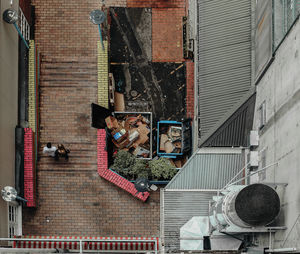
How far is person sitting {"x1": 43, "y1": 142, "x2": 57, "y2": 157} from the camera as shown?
2012 cm

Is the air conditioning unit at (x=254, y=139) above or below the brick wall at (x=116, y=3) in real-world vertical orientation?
below

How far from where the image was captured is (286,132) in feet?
41.7

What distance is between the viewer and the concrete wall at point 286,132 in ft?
38.5

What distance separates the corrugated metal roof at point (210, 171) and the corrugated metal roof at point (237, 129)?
0.38m

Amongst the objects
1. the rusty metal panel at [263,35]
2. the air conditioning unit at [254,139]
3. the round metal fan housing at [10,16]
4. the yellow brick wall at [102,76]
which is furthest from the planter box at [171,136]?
the round metal fan housing at [10,16]

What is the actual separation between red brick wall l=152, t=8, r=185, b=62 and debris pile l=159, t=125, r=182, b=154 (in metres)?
4.41

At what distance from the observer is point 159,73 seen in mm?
23000

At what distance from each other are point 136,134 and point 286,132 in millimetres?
10671

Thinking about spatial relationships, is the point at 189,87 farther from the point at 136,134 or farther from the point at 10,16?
the point at 10,16

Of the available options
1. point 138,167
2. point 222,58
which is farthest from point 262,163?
point 138,167

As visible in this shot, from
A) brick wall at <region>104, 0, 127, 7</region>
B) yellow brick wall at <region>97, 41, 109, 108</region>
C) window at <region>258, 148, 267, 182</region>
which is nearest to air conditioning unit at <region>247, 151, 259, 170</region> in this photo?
window at <region>258, 148, 267, 182</region>

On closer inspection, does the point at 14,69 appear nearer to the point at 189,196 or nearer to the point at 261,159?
the point at 189,196

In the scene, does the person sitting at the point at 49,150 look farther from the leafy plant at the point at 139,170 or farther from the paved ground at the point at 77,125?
the leafy plant at the point at 139,170

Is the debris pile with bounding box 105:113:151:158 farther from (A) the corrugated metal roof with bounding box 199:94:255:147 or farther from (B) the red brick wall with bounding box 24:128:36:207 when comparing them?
(A) the corrugated metal roof with bounding box 199:94:255:147
